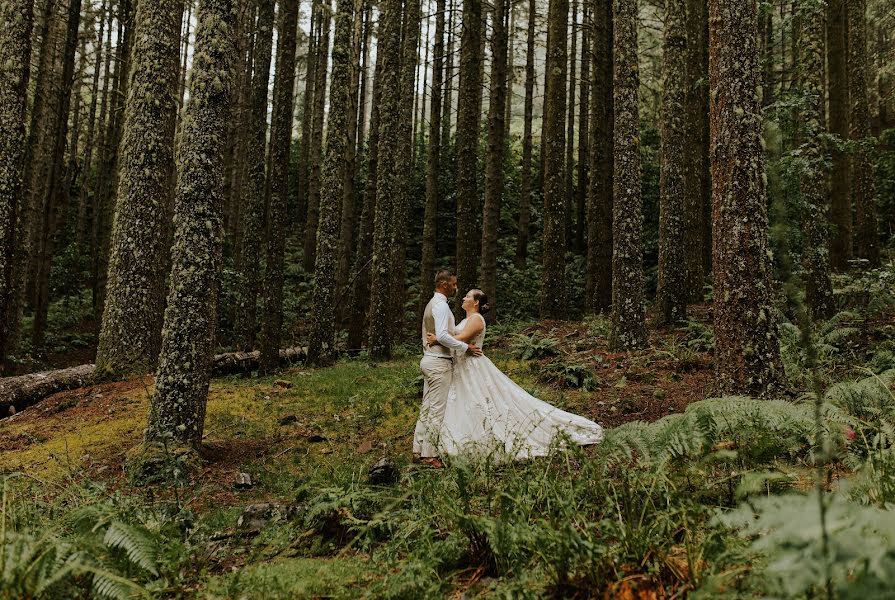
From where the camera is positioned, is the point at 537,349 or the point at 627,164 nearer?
the point at 627,164

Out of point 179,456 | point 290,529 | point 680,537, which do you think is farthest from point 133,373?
point 680,537

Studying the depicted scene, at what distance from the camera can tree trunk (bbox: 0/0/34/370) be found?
9.97m

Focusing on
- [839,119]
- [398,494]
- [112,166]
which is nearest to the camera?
[398,494]

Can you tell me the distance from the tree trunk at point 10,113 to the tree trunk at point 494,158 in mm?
9630

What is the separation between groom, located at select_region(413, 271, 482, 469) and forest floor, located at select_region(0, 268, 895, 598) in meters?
0.48

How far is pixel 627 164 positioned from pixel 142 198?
8.90 meters

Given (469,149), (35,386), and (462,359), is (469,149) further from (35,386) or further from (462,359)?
(35,386)

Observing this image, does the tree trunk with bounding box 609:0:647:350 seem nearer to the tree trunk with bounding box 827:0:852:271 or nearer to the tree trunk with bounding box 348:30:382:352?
the tree trunk with bounding box 348:30:382:352

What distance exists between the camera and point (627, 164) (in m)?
10.3

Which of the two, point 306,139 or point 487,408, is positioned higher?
point 306,139

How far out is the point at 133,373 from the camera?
1088 centimetres

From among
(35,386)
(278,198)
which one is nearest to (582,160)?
(278,198)

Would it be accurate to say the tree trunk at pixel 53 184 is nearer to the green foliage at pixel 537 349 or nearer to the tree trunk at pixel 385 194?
the tree trunk at pixel 385 194

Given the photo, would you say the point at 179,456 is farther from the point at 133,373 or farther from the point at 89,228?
the point at 89,228
